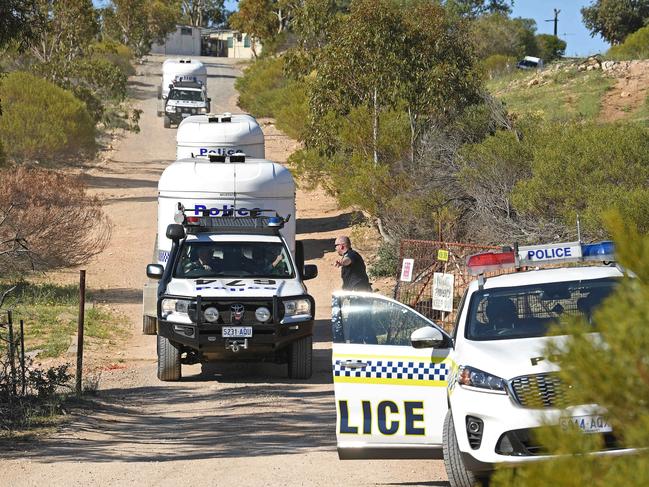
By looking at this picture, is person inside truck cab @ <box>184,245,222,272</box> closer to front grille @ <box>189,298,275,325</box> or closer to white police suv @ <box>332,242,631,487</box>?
front grille @ <box>189,298,275,325</box>

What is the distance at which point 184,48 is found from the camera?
115 m

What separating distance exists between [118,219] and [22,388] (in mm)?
22032

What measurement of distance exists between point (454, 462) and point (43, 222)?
1674 cm

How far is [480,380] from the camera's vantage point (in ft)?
24.4

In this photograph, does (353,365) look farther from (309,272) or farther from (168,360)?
(309,272)

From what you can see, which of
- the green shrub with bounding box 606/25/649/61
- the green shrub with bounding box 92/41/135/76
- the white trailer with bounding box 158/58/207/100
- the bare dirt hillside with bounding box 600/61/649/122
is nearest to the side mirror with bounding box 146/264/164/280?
the bare dirt hillside with bounding box 600/61/649/122

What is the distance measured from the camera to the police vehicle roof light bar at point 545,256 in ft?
29.2

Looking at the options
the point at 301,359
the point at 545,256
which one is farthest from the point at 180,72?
the point at 545,256

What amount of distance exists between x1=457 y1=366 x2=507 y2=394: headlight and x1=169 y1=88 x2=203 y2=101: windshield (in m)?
46.9

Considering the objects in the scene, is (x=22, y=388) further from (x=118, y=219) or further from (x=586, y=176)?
(x=118, y=219)

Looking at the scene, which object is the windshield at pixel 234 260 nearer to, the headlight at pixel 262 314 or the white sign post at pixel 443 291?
the headlight at pixel 262 314

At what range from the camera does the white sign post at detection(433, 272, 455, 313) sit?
14000 millimetres

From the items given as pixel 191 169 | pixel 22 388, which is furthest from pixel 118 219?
pixel 22 388

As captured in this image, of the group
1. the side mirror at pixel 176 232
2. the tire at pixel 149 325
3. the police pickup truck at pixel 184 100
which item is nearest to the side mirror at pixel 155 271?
the side mirror at pixel 176 232
